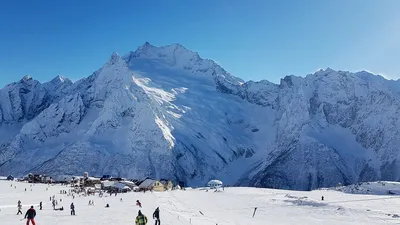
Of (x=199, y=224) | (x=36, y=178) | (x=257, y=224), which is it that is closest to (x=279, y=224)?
(x=257, y=224)

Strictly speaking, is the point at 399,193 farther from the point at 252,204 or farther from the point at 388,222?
the point at 388,222

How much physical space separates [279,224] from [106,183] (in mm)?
103186

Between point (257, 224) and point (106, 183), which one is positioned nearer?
point (257, 224)

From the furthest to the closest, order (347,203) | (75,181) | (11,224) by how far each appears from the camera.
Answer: (75,181)
(347,203)
(11,224)

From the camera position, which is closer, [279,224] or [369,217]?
[279,224]

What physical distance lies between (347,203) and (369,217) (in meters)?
17.2

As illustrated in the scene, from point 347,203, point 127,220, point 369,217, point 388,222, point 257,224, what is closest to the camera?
point 127,220

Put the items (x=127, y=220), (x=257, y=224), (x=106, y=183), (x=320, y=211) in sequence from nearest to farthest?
1. (x=127, y=220)
2. (x=257, y=224)
3. (x=320, y=211)
4. (x=106, y=183)

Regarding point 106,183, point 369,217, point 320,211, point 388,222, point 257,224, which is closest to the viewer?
point 257,224

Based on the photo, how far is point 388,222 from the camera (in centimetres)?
5569

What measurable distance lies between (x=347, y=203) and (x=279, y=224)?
99.3ft

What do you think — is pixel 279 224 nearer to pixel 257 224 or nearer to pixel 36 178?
pixel 257 224

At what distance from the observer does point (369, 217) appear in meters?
61.3

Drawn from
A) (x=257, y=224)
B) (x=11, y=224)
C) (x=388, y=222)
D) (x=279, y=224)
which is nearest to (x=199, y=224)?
(x=257, y=224)
